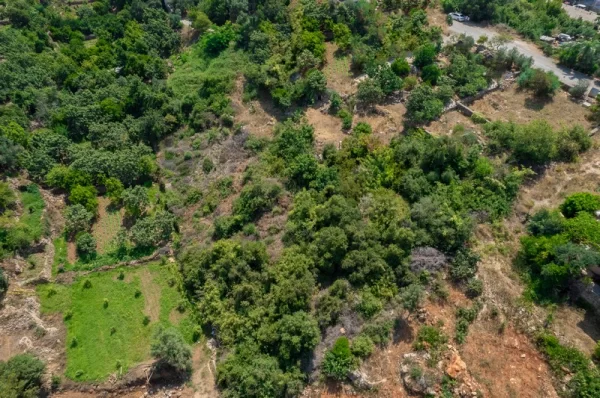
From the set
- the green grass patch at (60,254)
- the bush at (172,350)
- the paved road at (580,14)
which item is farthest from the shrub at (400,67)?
the green grass patch at (60,254)

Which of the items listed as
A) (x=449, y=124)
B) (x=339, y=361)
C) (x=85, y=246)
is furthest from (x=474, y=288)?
(x=85, y=246)

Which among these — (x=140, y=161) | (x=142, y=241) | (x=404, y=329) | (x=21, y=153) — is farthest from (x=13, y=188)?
(x=404, y=329)

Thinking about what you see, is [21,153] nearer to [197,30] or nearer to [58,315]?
[58,315]

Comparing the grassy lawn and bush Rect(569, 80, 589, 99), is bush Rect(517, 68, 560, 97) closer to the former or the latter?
bush Rect(569, 80, 589, 99)

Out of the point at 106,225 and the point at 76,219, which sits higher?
the point at 76,219

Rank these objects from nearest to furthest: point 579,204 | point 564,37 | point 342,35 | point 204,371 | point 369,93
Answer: point 204,371 < point 579,204 < point 369,93 < point 564,37 < point 342,35

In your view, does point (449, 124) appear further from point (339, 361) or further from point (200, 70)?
point (200, 70)

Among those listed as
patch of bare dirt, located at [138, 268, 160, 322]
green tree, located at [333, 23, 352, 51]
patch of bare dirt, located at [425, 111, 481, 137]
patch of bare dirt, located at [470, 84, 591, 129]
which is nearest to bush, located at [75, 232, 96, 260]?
patch of bare dirt, located at [138, 268, 160, 322]
